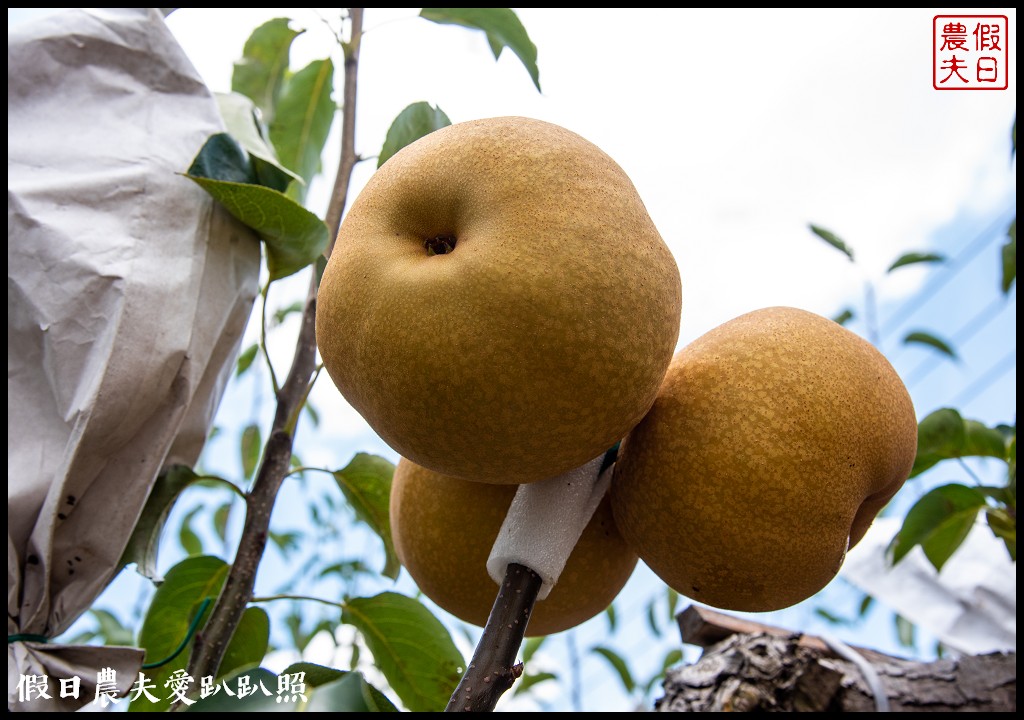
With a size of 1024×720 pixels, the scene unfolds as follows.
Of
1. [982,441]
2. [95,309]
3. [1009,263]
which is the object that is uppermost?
[95,309]

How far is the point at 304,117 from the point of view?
1.27m

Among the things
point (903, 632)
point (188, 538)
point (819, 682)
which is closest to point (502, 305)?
point (819, 682)

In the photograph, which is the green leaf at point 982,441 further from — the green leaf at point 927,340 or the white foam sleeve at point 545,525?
the white foam sleeve at point 545,525

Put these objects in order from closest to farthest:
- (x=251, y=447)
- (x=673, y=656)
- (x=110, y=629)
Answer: (x=251, y=447), (x=110, y=629), (x=673, y=656)

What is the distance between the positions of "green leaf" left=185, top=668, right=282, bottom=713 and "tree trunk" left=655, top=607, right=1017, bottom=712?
754 mm

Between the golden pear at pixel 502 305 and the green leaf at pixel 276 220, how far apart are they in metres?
0.22

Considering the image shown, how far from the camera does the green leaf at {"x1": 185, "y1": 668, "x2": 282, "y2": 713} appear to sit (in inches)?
19.4

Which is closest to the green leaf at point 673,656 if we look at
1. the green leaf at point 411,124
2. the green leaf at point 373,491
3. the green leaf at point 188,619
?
the green leaf at point 373,491

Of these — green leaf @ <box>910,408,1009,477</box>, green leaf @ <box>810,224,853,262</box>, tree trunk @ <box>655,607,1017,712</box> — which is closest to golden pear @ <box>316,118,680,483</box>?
tree trunk @ <box>655,607,1017,712</box>

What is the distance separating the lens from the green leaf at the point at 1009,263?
138 cm

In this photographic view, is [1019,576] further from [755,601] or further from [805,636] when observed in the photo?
[755,601]

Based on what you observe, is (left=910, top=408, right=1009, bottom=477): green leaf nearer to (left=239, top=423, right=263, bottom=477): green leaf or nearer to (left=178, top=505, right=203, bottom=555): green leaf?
(left=239, top=423, right=263, bottom=477): green leaf

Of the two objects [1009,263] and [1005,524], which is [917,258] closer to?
[1009,263]

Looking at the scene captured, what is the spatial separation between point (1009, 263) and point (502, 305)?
1.27 metres
